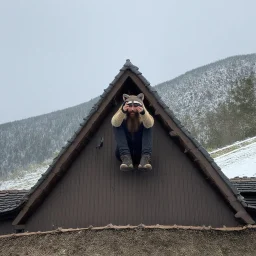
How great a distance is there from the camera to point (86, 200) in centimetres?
1027

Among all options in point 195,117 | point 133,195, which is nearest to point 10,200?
point 133,195

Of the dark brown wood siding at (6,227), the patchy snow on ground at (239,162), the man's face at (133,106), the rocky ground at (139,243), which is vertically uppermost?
the patchy snow on ground at (239,162)

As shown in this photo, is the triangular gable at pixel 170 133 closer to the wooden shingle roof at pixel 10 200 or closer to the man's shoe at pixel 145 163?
the wooden shingle roof at pixel 10 200

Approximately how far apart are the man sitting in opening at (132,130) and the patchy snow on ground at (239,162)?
19741mm

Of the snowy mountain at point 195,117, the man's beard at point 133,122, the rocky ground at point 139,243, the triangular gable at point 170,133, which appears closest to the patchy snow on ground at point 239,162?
the snowy mountain at point 195,117

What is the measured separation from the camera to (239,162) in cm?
3222

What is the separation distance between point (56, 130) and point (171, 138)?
72.0 m

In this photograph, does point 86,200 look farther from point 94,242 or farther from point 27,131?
point 27,131

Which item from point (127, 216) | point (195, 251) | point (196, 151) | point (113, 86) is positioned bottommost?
point (195, 251)

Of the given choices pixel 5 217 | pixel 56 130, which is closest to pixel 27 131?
pixel 56 130

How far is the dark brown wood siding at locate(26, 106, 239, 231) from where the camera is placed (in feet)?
32.8

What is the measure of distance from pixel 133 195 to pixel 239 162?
2375 cm

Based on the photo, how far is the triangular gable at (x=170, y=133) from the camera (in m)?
9.58

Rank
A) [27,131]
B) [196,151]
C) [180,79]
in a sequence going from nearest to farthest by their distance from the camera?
[196,151] < [180,79] < [27,131]
